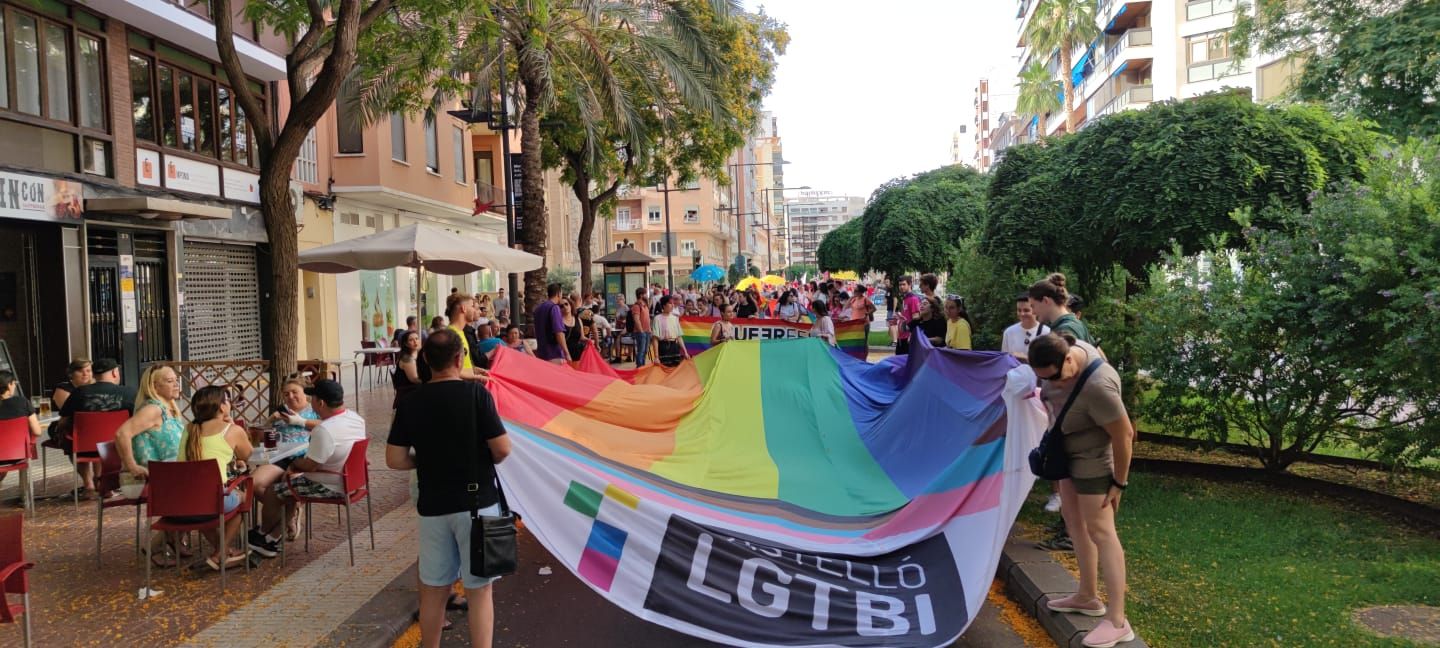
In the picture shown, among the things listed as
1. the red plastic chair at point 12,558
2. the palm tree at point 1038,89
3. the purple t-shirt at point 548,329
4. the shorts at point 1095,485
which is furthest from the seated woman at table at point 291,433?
the palm tree at point 1038,89

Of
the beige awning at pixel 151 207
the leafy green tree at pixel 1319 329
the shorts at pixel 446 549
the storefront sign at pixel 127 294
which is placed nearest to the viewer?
the shorts at pixel 446 549

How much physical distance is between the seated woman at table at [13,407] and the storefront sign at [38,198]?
4.44 metres

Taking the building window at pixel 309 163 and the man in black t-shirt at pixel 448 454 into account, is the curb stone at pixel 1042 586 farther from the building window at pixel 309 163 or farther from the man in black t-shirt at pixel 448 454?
the building window at pixel 309 163

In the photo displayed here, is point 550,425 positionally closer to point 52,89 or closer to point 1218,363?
point 1218,363

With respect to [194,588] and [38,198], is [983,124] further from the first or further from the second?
[194,588]

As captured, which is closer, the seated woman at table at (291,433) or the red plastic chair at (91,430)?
the seated woman at table at (291,433)

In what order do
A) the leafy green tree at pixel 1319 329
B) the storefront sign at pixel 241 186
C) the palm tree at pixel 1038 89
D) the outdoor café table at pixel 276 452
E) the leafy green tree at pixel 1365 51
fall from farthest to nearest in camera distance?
the palm tree at pixel 1038 89, the storefront sign at pixel 241 186, the leafy green tree at pixel 1365 51, the outdoor café table at pixel 276 452, the leafy green tree at pixel 1319 329

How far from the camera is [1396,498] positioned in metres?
8.00

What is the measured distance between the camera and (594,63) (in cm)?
1920

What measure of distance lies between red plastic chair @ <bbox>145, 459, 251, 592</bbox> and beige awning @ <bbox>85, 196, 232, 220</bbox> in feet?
29.7

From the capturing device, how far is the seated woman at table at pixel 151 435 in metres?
6.86

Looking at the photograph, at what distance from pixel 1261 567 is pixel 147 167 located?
1620 cm

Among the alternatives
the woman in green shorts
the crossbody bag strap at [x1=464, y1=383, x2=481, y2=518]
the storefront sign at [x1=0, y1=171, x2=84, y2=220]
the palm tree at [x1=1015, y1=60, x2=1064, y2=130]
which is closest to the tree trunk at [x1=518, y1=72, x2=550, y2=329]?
the storefront sign at [x1=0, y1=171, x2=84, y2=220]

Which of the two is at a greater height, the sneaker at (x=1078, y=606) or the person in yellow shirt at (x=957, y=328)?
the person in yellow shirt at (x=957, y=328)
